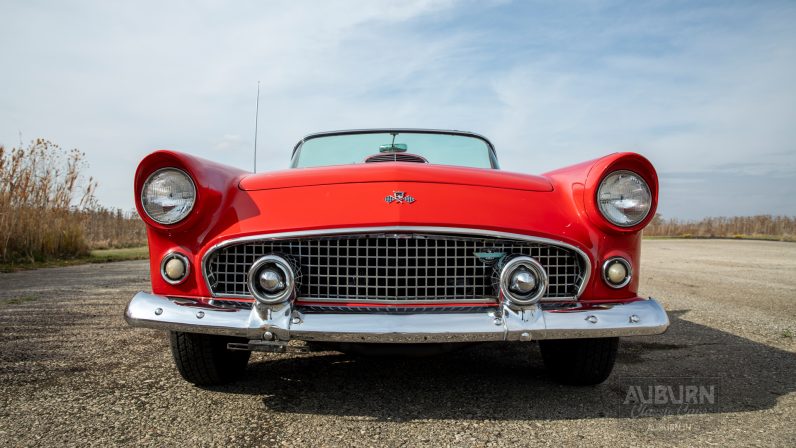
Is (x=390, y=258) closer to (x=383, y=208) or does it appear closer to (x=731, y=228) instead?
(x=383, y=208)

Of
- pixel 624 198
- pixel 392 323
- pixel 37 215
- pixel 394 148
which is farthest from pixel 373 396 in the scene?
pixel 37 215

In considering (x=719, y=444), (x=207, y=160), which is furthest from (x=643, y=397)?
(x=207, y=160)

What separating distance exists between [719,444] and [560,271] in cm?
71

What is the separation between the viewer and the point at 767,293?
4.94m

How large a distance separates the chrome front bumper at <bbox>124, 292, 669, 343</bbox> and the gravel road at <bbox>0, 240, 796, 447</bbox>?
29 cm

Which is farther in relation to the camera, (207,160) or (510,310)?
(207,160)

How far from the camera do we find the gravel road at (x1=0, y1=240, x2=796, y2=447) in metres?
1.61

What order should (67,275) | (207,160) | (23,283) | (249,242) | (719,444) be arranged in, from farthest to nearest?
(67,275)
(23,283)
(207,160)
(249,242)
(719,444)

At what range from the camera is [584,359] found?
203 centimetres

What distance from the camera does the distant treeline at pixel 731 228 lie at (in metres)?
22.3

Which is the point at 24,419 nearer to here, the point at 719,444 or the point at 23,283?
the point at 719,444

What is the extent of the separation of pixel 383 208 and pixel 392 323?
419 mm

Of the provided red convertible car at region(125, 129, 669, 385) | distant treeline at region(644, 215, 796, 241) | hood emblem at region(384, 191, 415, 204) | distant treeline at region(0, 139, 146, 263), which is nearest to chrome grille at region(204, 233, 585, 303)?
red convertible car at region(125, 129, 669, 385)

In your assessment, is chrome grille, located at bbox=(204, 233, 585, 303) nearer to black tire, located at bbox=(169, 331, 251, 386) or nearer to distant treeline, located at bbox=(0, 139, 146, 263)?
black tire, located at bbox=(169, 331, 251, 386)
